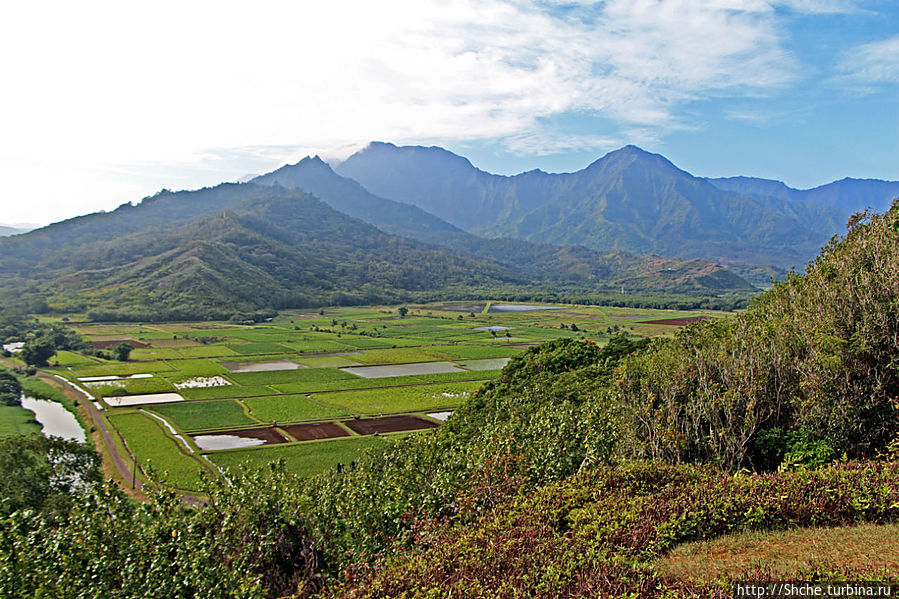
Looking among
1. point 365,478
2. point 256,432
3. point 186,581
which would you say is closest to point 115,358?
point 256,432

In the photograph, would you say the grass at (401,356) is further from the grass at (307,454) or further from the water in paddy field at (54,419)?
the water in paddy field at (54,419)

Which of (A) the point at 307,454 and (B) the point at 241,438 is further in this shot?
(B) the point at 241,438

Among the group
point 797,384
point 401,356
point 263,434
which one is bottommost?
point 263,434

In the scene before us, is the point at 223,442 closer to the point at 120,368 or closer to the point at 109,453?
the point at 109,453

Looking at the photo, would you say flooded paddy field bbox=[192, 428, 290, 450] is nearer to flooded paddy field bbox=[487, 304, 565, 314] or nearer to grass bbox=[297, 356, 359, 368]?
grass bbox=[297, 356, 359, 368]

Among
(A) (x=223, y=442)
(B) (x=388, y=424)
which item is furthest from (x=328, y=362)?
(A) (x=223, y=442)

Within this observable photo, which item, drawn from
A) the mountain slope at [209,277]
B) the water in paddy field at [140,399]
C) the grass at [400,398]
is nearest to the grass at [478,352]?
the grass at [400,398]
